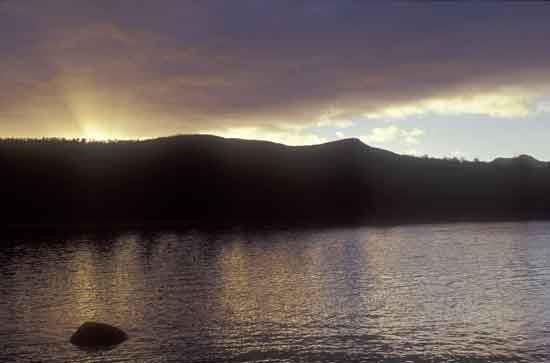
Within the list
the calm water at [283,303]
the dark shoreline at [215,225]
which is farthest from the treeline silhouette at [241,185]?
the calm water at [283,303]

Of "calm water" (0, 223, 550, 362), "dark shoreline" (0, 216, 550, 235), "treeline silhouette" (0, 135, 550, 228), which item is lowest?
"calm water" (0, 223, 550, 362)

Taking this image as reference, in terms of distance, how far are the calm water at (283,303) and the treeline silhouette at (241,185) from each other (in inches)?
2874

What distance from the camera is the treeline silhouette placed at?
14862 cm

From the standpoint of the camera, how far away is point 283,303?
39812 mm

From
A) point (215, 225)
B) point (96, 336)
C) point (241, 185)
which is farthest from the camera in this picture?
point (241, 185)

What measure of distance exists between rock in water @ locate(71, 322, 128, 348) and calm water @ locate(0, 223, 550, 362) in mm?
682

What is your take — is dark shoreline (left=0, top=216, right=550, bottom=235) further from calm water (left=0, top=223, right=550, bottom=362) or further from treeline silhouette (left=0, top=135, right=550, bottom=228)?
calm water (left=0, top=223, right=550, bottom=362)

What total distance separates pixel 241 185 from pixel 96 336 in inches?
5372

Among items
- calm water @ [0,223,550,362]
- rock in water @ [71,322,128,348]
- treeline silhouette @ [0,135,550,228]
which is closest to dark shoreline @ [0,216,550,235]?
treeline silhouette @ [0,135,550,228]

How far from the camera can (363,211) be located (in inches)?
6407

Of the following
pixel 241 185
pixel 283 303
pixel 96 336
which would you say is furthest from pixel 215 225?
pixel 96 336

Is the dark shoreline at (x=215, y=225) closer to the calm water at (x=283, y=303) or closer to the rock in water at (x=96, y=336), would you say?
the calm water at (x=283, y=303)

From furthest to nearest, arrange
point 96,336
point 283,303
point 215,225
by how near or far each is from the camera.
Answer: point 215,225, point 283,303, point 96,336

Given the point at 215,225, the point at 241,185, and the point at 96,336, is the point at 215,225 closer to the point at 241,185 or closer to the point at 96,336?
the point at 241,185
